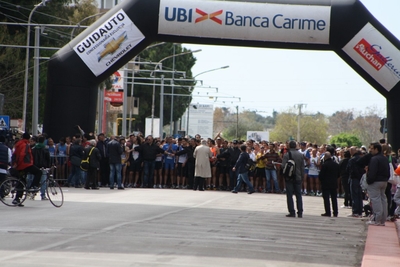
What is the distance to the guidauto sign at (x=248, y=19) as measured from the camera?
25.2 m

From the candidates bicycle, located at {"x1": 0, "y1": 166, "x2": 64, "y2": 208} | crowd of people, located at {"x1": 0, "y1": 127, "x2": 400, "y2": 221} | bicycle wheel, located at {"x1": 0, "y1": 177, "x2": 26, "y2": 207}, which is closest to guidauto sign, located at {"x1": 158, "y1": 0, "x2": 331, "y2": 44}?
crowd of people, located at {"x1": 0, "y1": 127, "x2": 400, "y2": 221}

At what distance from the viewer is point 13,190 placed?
63.1ft

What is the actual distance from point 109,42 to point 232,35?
3.82 metres

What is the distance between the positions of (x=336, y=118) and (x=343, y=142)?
67.6 m

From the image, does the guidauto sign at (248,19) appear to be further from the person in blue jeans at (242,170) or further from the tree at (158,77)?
the tree at (158,77)

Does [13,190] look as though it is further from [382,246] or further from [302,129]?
[302,129]

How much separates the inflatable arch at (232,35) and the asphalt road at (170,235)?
4.97m

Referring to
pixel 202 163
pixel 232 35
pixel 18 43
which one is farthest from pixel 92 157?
pixel 18 43

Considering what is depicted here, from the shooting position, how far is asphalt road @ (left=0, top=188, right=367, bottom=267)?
10852mm

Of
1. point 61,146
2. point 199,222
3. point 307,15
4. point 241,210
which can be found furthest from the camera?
point 61,146

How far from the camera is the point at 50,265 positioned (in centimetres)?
980

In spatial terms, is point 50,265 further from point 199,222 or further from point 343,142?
point 343,142

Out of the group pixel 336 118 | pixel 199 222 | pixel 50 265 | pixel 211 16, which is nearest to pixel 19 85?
pixel 211 16

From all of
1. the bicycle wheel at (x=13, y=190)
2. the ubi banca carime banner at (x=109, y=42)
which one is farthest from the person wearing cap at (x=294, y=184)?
the ubi banca carime banner at (x=109, y=42)
